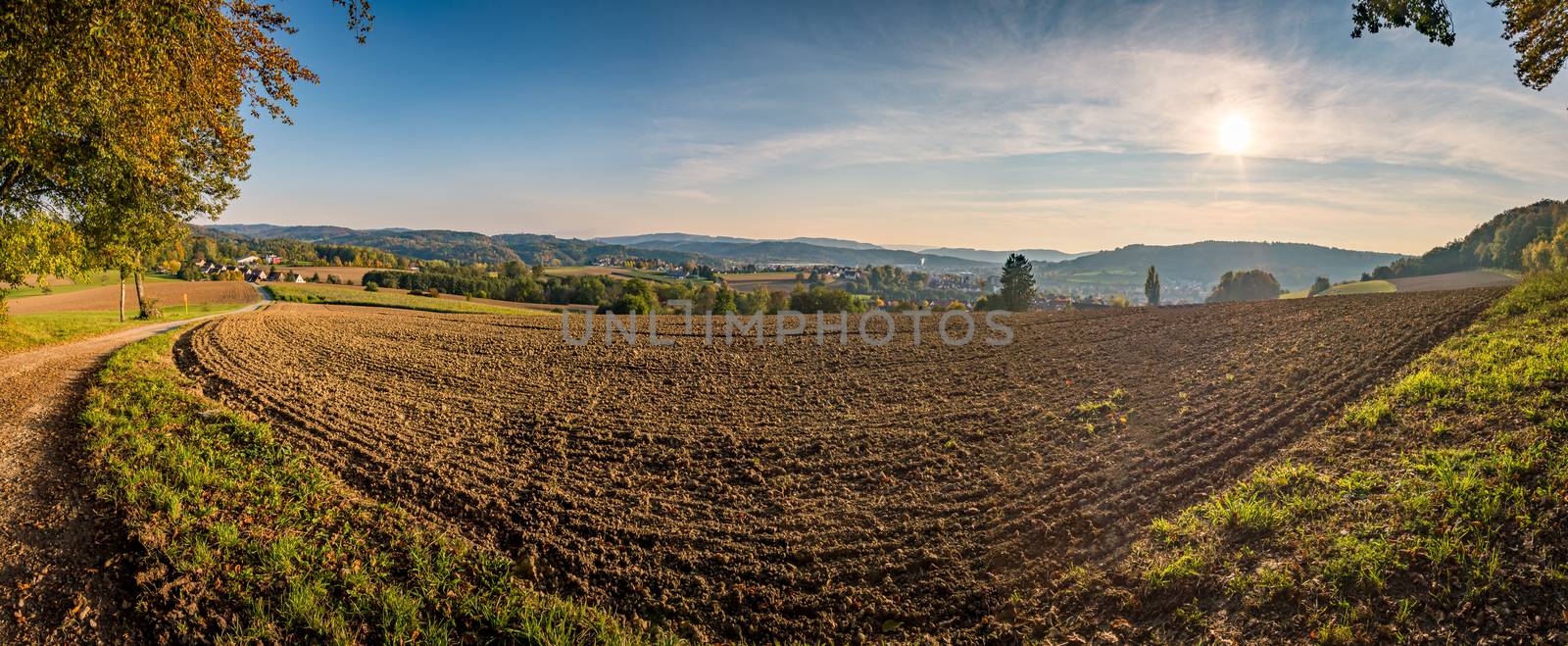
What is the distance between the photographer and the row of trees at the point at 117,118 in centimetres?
645

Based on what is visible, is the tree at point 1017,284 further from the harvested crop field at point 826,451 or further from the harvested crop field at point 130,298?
the harvested crop field at point 130,298

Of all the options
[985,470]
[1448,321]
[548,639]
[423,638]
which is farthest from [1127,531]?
[1448,321]

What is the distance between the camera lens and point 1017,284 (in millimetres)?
54062

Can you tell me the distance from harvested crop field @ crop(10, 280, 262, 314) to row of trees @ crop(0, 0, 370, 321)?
2949 cm

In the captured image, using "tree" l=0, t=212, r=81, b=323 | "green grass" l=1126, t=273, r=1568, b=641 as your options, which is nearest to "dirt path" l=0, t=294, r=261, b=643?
"green grass" l=1126, t=273, r=1568, b=641

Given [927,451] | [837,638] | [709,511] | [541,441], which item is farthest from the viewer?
[541,441]

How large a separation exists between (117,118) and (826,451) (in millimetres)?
13186

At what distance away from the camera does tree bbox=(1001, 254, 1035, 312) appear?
5381 cm

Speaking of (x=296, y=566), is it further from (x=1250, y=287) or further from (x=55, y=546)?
(x=1250, y=287)

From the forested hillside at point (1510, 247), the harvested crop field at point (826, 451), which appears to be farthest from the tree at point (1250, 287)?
the harvested crop field at point (826, 451)

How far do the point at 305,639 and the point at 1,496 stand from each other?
4853 mm

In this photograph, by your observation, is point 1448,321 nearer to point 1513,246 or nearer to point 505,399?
point 505,399

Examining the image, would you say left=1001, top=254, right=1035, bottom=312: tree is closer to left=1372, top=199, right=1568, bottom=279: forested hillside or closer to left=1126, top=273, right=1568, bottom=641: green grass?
left=1372, top=199, right=1568, bottom=279: forested hillside

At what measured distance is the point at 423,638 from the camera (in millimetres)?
4070
